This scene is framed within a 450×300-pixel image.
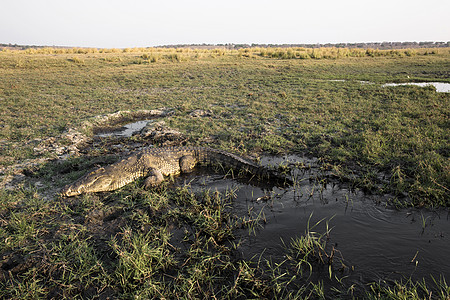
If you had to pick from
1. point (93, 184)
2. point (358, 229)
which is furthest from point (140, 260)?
point (358, 229)

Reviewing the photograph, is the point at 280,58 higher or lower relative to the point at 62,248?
higher

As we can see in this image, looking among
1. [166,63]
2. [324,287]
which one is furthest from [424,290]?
[166,63]

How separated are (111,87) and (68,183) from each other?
10.5 meters

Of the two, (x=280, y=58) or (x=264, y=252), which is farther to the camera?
(x=280, y=58)

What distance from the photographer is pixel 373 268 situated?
8.86 ft

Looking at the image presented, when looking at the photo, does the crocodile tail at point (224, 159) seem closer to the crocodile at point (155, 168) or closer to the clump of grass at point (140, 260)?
the crocodile at point (155, 168)

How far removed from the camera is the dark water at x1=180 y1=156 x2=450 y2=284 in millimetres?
2729

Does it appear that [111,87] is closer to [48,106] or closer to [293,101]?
[48,106]

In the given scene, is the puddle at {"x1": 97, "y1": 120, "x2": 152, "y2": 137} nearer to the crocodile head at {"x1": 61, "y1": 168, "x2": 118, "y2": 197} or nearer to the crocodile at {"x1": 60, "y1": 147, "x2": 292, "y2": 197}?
the crocodile at {"x1": 60, "y1": 147, "x2": 292, "y2": 197}

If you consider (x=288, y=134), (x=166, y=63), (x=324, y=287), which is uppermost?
(x=166, y=63)

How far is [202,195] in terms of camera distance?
417cm

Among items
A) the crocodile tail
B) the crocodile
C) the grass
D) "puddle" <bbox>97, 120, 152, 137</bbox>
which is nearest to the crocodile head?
the crocodile

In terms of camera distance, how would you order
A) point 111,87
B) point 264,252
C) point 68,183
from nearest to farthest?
point 264,252, point 68,183, point 111,87

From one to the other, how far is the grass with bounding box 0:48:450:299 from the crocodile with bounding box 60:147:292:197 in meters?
0.20
